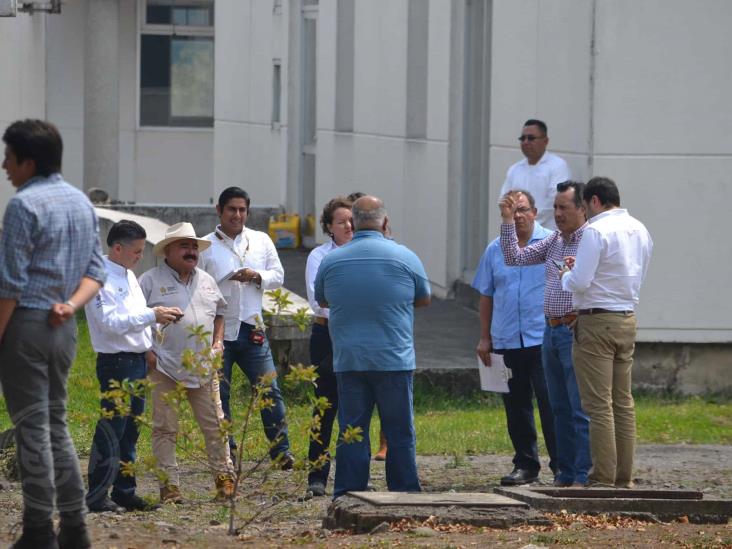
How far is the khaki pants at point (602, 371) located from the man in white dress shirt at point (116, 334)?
2391mm

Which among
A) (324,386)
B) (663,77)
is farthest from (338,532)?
(663,77)

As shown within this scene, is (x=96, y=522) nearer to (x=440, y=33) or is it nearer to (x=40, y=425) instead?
(x=40, y=425)

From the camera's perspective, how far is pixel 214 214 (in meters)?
20.8

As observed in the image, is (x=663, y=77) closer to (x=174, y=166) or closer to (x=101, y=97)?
(x=101, y=97)

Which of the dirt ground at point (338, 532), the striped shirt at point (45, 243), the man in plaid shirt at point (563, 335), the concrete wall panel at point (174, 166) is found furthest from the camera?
the concrete wall panel at point (174, 166)

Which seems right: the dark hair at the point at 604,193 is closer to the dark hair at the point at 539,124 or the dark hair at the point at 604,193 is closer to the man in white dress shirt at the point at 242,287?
the man in white dress shirt at the point at 242,287

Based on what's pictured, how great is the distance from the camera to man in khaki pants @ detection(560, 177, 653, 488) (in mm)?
9195

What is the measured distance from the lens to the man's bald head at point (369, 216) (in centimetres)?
885

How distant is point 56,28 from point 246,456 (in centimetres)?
2399

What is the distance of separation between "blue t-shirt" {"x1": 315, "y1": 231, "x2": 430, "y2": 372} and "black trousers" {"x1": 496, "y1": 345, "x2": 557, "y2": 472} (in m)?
1.65

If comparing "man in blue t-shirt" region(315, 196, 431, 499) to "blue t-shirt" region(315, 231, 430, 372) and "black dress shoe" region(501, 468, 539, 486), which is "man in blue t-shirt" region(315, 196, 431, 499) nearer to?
"blue t-shirt" region(315, 231, 430, 372)

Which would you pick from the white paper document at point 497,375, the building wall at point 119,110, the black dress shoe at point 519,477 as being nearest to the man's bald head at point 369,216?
the white paper document at point 497,375

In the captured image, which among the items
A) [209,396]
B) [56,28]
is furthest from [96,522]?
[56,28]

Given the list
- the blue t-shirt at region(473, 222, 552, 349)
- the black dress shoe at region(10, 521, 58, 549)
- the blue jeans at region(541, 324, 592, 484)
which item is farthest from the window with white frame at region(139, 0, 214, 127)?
the black dress shoe at region(10, 521, 58, 549)
